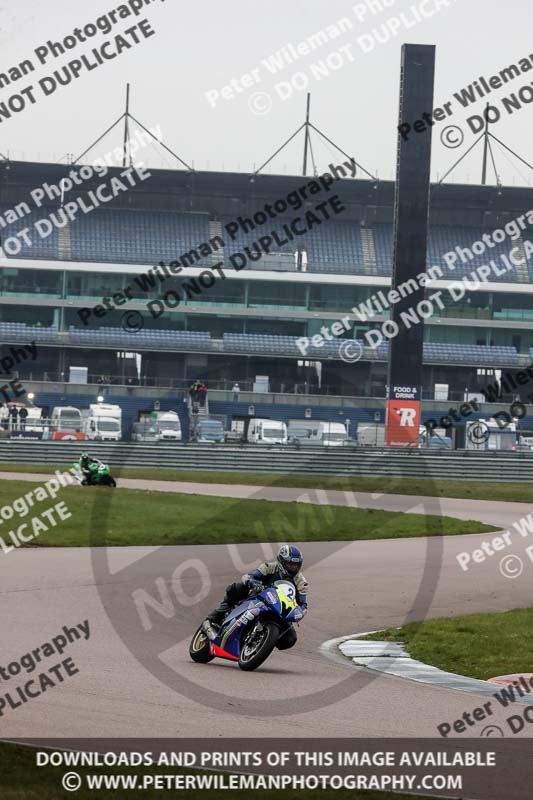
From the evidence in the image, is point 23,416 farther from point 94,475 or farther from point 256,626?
point 256,626

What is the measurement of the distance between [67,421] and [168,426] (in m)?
4.85

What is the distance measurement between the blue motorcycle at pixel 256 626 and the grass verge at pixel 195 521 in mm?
10754

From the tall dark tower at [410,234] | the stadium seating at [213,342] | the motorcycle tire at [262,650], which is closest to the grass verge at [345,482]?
the tall dark tower at [410,234]

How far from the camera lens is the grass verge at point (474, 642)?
12.5 m

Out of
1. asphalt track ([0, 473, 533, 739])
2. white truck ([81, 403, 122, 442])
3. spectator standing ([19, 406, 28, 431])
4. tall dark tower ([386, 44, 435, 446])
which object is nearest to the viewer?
asphalt track ([0, 473, 533, 739])

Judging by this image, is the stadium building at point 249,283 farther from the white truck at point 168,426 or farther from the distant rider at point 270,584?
the distant rider at point 270,584

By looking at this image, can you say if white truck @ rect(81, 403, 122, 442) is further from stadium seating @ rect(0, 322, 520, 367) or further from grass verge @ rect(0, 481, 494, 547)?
grass verge @ rect(0, 481, 494, 547)

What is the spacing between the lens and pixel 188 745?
780cm

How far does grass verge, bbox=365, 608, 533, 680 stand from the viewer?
1251 centimetres

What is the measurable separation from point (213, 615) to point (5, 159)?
66142 millimetres

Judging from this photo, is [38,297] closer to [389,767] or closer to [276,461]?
[276,461]

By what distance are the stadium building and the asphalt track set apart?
1840 inches

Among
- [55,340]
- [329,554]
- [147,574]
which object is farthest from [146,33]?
[55,340]

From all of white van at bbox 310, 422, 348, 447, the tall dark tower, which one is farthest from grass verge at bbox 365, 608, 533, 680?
white van at bbox 310, 422, 348, 447
